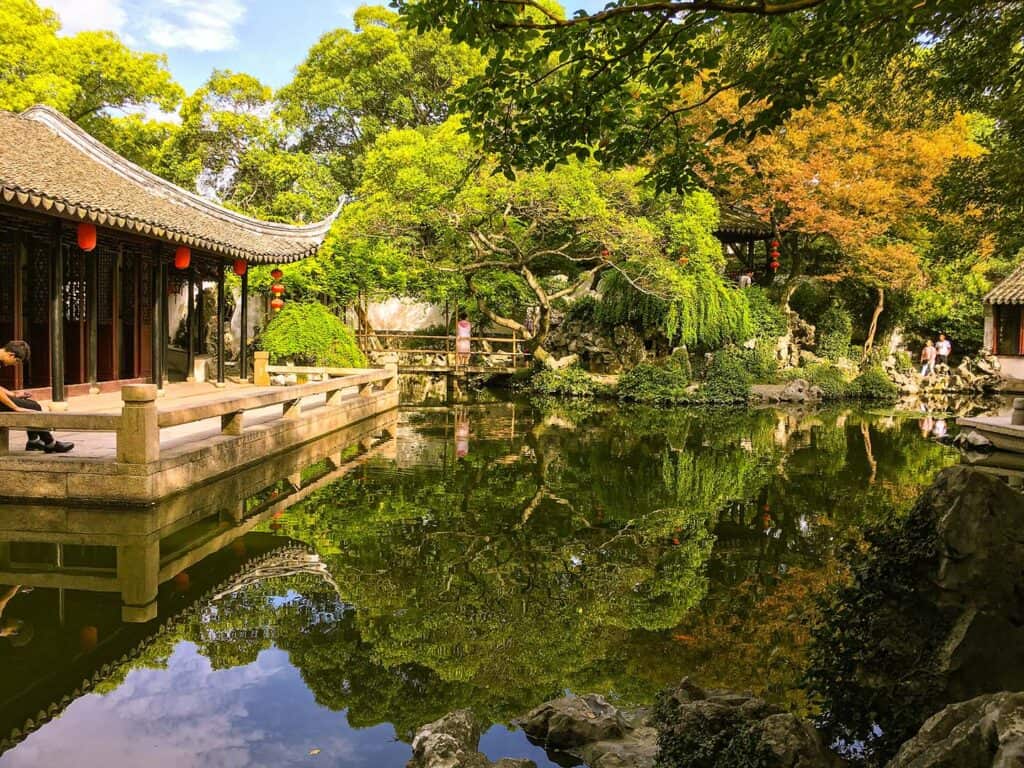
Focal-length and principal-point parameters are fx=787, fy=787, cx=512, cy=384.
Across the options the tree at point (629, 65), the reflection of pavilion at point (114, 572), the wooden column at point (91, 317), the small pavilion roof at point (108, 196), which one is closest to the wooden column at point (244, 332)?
the small pavilion roof at point (108, 196)

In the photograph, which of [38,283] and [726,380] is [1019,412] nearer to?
[726,380]

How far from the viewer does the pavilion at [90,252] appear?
9.73 meters

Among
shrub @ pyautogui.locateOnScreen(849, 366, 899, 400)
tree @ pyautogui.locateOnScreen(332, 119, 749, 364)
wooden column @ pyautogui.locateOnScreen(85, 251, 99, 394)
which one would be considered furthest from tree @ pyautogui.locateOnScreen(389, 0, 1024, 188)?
shrub @ pyautogui.locateOnScreen(849, 366, 899, 400)

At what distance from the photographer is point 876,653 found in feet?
10.5

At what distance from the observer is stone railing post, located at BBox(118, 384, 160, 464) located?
7008mm

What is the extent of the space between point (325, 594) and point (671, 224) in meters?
16.2

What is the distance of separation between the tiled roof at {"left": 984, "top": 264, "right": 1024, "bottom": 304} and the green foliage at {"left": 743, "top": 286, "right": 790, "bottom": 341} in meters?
6.28

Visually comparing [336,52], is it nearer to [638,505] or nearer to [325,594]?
[638,505]

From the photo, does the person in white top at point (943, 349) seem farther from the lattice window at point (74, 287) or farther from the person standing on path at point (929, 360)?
the lattice window at point (74, 287)

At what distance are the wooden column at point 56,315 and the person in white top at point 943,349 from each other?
23776 mm

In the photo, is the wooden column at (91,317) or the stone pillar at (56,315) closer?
the stone pillar at (56,315)

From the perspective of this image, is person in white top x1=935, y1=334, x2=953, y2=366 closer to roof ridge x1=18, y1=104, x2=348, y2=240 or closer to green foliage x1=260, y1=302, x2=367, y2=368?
green foliage x1=260, y1=302, x2=367, y2=368

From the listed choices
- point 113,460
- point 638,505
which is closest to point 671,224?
point 638,505

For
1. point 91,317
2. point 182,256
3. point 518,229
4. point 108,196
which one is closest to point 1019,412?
point 518,229
